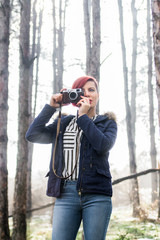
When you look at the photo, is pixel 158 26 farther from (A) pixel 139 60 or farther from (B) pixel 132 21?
(A) pixel 139 60

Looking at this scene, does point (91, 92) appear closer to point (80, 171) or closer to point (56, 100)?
point (56, 100)

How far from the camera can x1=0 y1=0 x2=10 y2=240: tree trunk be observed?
5.33 meters

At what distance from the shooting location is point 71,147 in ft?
9.00

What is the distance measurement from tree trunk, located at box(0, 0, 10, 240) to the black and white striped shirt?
2.95 metres

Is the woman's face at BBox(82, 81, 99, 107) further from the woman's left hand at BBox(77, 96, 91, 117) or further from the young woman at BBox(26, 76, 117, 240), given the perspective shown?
the woman's left hand at BBox(77, 96, 91, 117)

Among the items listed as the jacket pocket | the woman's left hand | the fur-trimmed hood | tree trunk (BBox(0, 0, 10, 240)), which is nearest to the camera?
the jacket pocket

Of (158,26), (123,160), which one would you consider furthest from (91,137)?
(123,160)

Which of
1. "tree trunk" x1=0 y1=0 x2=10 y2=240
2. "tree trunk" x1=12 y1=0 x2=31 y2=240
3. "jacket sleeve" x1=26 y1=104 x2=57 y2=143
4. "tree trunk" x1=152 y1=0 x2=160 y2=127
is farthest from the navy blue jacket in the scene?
"tree trunk" x1=12 y1=0 x2=31 y2=240

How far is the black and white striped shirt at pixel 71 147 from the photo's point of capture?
2.65m

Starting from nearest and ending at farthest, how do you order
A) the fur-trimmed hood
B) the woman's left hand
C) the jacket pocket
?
the jacket pocket, the woman's left hand, the fur-trimmed hood

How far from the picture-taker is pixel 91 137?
2572 millimetres

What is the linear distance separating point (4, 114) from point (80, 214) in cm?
346

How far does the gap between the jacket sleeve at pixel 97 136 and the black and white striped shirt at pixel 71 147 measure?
0.17 meters

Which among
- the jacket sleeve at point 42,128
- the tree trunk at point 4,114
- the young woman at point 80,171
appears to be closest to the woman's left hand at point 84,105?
the young woman at point 80,171
